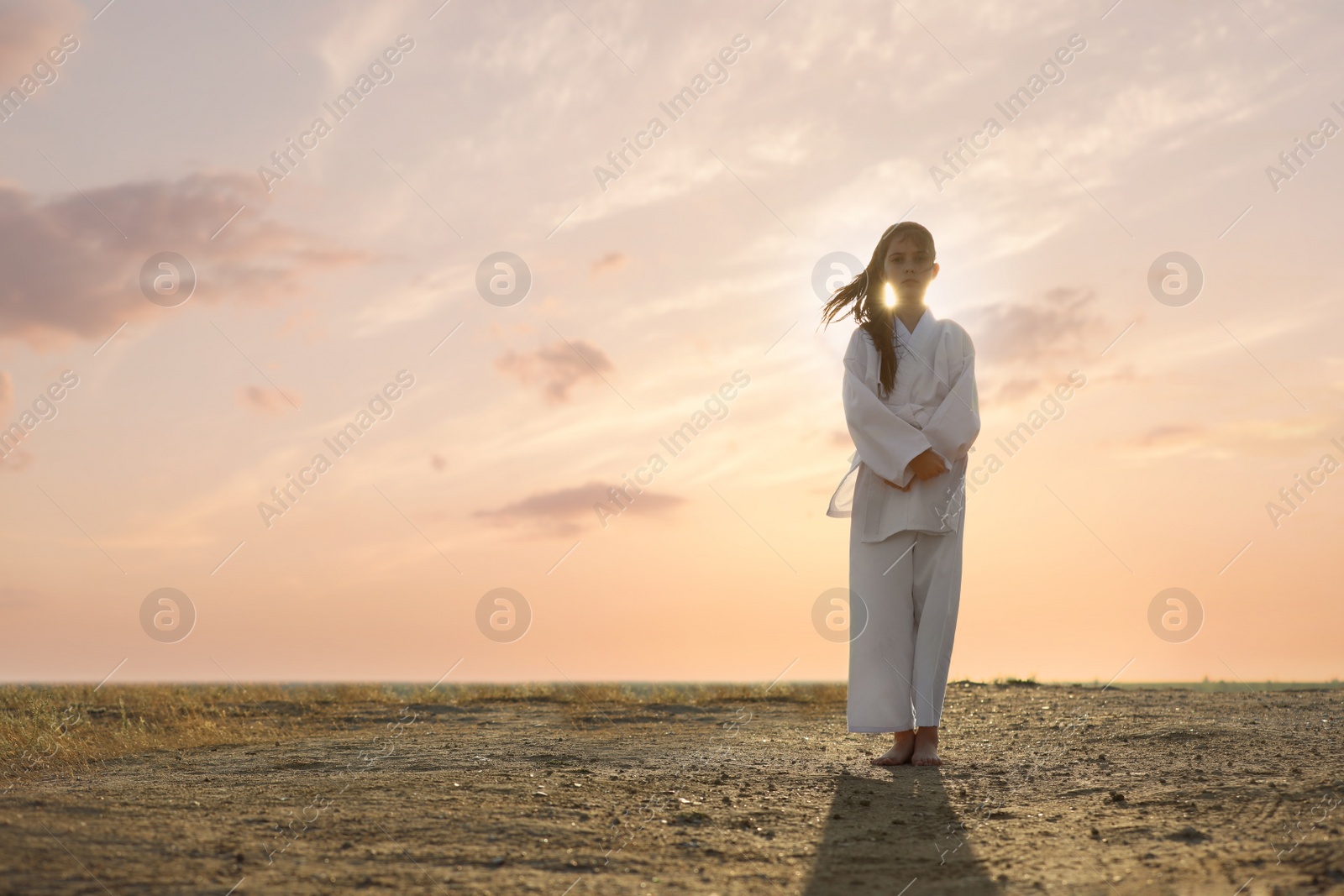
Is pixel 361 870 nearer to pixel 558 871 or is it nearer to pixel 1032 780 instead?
pixel 558 871

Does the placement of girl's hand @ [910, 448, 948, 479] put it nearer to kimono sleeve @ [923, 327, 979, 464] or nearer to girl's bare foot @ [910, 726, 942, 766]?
kimono sleeve @ [923, 327, 979, 464]

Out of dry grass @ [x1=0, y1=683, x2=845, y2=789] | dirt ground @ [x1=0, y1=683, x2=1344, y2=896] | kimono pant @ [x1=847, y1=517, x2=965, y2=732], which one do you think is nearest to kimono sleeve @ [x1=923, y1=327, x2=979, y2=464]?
kimono pant @ [x1=847, y1=517, x2=965, y2=732]

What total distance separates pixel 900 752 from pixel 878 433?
5.78 ft

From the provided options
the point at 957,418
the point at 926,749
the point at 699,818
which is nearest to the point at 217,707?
the point at 926,749

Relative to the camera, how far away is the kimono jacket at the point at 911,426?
220 inches

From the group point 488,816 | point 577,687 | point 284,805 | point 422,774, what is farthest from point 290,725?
point 488,816

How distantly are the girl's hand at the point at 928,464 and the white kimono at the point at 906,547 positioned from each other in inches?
2.0

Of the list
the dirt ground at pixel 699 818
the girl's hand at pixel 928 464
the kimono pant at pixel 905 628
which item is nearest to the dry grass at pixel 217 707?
the dirt ground at pixel 699 818

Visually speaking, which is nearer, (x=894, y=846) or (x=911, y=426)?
(x=894, y=846)

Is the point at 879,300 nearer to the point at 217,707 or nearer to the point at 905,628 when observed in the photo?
the point at 905,628

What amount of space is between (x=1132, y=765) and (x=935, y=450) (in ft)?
6.32

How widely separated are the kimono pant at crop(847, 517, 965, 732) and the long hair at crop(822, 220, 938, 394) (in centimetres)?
97

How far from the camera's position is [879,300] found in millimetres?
6035

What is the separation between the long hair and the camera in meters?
5.86
